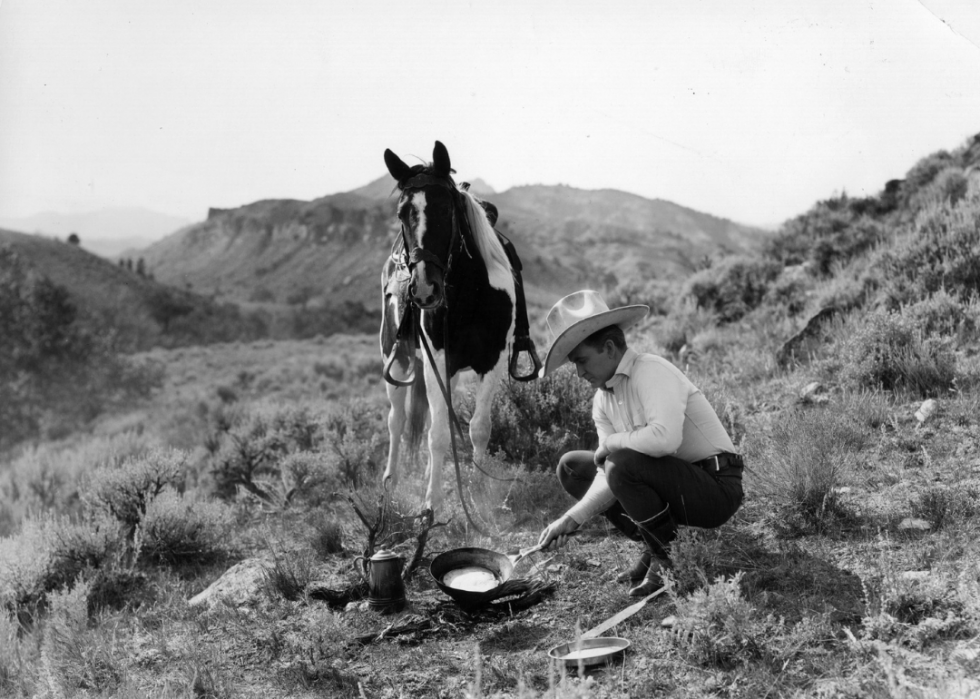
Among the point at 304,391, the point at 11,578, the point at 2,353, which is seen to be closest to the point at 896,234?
the point at 11,578

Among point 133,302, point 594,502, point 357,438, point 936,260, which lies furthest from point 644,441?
point 133,302

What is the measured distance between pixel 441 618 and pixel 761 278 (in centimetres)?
995

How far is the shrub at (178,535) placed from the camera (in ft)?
20.1

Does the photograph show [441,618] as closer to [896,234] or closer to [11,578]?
[11,578]

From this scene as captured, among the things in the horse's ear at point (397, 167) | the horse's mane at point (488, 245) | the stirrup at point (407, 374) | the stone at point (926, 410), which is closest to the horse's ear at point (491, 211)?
the horse's mane at point (488, 245)

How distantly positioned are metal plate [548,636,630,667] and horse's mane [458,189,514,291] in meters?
3.20

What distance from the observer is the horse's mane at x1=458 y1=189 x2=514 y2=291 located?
18.5ft

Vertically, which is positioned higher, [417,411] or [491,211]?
[491,211]

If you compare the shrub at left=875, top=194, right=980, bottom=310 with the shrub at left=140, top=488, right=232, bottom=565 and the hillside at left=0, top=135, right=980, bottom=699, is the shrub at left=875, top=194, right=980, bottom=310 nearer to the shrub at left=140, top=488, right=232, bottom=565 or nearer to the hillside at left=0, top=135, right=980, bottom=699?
the hillside at left=0, top=135, right=980, bottom=699

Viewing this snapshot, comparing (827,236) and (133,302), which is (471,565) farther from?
(133,302)

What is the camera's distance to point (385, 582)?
13.6 feet

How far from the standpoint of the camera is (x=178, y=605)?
5.01 m

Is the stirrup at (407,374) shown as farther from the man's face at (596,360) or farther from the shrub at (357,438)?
the man's face at (596,360)

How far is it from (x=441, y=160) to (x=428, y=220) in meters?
0.51
